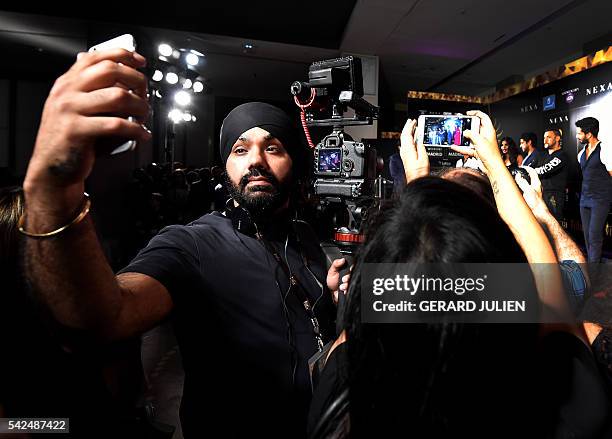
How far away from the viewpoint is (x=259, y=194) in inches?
47.1

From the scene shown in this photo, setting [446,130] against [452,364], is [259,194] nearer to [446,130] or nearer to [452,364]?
[446,130]

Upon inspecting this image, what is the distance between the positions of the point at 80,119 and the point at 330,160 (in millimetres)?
1128

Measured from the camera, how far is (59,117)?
49cm

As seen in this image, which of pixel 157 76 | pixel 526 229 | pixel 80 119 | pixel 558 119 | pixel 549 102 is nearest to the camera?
pixel 80 119

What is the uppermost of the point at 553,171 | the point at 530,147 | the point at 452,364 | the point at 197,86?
the point at 197,86

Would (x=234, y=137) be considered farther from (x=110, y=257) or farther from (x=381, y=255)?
(x=110, y=257)

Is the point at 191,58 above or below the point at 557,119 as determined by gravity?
above

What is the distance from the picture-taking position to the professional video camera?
1.44 metres

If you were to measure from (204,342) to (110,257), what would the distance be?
4839 mm

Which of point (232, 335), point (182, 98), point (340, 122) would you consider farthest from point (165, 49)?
point (232, 335)

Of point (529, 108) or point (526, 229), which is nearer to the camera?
point (526, 229)

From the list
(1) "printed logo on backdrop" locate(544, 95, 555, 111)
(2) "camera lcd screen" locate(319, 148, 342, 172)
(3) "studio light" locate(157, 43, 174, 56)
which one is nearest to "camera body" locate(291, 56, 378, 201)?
(2) "camera lcd screen" locate(319, 148, 342, 172)

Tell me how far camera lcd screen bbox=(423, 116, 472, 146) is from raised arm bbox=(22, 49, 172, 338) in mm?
1010

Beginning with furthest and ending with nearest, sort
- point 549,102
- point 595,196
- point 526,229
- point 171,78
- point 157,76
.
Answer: point 549,102, point 171,78, point 157,76, point 595,196, point 526,229
